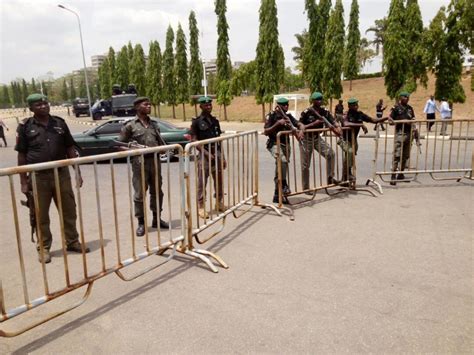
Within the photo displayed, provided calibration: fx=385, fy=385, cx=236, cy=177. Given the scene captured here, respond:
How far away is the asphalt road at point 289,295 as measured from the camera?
8.99ft

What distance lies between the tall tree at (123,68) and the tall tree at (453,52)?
37746 millimetres

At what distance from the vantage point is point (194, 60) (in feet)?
105

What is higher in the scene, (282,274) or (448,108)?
(448,108)

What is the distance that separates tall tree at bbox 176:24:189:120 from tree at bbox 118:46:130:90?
15.9 metres

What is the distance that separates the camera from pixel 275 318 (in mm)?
3012

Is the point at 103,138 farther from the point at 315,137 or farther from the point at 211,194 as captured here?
the point at 211,194

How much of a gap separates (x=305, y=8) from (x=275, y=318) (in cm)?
2551

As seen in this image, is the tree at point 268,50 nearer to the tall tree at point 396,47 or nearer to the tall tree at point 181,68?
the tall tree at point 396,47

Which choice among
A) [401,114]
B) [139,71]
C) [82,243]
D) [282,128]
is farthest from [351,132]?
[139,71]

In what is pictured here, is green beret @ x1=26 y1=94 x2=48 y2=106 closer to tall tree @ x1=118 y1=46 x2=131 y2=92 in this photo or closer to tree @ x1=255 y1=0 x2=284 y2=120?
tree @ x1=255 y1=0 x2=284 y2=120

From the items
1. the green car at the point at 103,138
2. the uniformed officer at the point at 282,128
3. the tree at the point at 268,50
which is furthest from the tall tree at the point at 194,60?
the uniformed officer at the point at 282,128

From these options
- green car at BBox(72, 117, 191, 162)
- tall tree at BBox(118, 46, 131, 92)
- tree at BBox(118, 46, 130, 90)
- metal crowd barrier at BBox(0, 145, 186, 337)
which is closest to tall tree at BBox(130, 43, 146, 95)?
tall tree at BBox(118, 46, 131, 92)

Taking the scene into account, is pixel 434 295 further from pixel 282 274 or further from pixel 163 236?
pixel 163 236

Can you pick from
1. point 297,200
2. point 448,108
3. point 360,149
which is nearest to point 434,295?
point 297,200
